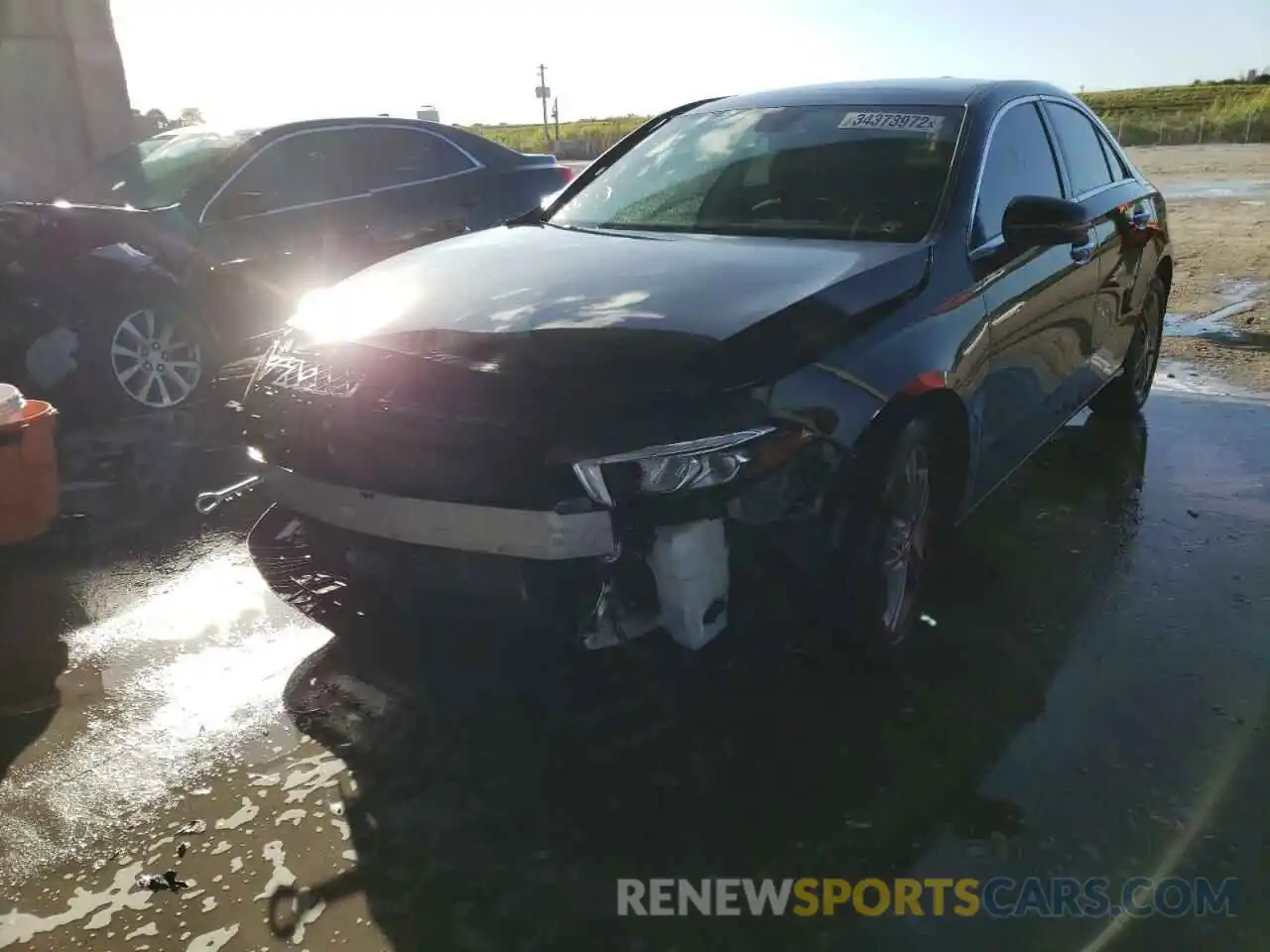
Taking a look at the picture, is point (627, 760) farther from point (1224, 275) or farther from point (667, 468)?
point (1224, 275)

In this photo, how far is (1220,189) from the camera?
734 inches

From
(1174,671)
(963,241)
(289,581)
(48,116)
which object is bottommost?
(1174,671)

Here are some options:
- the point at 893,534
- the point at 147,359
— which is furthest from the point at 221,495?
the point at 147,359

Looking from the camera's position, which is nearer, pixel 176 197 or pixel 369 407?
pixel 369 407

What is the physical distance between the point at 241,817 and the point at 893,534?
180cm

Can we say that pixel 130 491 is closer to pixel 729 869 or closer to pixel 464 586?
pixel 464 586

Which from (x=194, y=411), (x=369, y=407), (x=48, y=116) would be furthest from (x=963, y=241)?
(x=48, y=116)

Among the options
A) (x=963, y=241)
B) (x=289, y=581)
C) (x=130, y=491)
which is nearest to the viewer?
(x=289, y=581)

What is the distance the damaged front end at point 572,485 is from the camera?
90.6 inches

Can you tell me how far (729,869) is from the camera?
7.42 ft

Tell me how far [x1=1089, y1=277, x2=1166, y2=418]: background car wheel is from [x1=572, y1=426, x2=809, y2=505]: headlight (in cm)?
362

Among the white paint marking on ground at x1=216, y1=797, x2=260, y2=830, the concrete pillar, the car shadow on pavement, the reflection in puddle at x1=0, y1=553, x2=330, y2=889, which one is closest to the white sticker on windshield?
the car shadow on pavement

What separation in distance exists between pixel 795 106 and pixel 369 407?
7.46ft

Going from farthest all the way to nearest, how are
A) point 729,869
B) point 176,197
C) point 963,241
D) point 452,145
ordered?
point 452,145 → point 176,197 → point 963,241 → point 729,869
